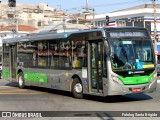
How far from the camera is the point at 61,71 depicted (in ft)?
A: 56.9

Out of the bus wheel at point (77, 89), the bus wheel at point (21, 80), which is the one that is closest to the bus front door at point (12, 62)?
the bus wheel at point (21, 80)

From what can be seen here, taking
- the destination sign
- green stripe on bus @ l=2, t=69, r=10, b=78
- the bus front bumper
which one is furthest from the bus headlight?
green stripe on bus @ l=2, t=69, r=10, b=78

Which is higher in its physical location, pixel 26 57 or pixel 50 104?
pixel 26 57

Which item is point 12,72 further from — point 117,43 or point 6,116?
point 6,116

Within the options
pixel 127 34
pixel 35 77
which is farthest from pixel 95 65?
pixel 35 77

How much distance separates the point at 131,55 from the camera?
48.1 ft

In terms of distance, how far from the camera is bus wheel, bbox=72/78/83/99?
16119 millimetres

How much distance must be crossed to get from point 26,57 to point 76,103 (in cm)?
713

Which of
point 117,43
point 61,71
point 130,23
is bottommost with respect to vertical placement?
point 61,71

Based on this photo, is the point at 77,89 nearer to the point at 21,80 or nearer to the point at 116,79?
the point at 116,79

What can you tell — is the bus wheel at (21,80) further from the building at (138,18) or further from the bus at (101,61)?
the building at (138,18)

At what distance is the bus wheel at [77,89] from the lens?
16.1 metres

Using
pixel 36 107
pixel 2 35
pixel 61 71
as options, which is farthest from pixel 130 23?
pixel 36 107

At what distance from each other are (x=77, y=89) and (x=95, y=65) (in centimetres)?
178
